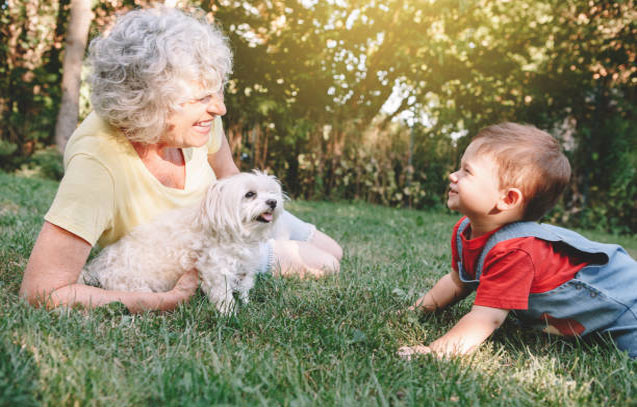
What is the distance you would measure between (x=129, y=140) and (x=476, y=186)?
1.65 meters

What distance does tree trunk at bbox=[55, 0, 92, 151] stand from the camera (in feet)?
29.5

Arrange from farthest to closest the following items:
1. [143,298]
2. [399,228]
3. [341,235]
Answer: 1. [399,228]
2. [341,235]
3. [143,298]

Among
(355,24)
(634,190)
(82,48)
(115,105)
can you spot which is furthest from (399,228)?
(82,48)

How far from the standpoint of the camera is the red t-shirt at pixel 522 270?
5.85 ft

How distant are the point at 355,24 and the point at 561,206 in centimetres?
552

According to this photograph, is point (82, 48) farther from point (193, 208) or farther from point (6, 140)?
point (193, 208)

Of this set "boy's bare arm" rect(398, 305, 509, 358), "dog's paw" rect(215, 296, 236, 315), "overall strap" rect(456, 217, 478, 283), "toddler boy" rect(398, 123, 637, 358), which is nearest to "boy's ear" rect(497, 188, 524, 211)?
"toddler boy" rect(398, 123, 637, 358)

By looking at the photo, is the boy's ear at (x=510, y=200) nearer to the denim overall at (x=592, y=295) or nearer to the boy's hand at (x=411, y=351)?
the denim overall at (x=592, y=295)

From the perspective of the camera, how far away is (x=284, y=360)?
1.67 m

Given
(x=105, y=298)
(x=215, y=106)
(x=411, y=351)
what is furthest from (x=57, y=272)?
(x=411, y=351)

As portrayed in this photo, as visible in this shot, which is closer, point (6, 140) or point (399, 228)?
point (399, 228)

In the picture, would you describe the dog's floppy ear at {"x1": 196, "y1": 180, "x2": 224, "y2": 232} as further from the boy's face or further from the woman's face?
the boy's face

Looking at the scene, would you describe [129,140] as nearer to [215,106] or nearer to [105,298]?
[215,106]

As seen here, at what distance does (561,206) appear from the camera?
9094 millimetres
